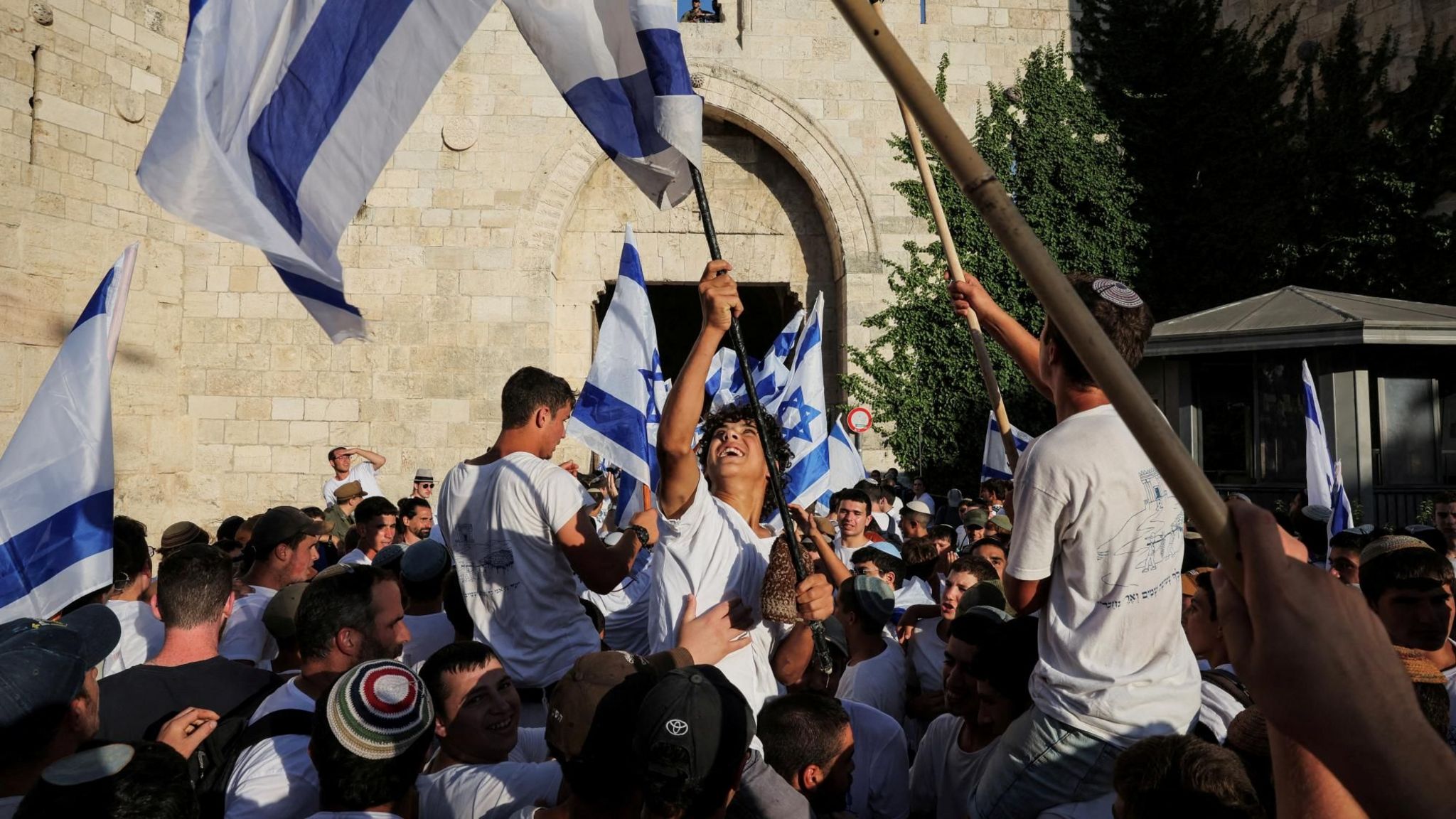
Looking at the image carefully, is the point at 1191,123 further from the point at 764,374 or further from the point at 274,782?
the point at 274,782

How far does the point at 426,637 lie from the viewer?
14.3ft

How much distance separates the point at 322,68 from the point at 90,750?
1.62 meters

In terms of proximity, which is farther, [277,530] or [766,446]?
[277,530]

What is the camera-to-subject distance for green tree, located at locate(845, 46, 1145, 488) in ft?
54.8

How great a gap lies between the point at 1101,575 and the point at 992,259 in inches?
603

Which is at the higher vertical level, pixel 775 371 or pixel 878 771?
pixel 775 371

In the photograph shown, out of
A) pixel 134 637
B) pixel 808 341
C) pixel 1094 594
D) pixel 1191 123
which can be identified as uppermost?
pixel 1191 123

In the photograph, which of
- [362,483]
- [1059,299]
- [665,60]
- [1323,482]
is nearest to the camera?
[1059,299]

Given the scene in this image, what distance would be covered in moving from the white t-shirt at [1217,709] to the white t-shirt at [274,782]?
7.88 ft

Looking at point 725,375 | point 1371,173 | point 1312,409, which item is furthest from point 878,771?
point 1371,173

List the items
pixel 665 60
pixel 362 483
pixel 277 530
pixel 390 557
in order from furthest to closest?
pixel 362 483 < pixel 390 557 < pixel 277 530 < pixel 665 60

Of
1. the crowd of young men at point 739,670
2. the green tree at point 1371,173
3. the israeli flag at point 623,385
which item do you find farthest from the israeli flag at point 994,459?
the green tree at point 1371,173

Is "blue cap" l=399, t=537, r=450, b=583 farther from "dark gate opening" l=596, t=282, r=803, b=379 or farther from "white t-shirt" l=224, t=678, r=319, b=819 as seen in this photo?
"dark gate opening" l=596, t=282, r=803, b=379

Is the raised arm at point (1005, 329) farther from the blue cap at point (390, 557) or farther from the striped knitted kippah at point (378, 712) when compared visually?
the blue cap at point (390, 557)
